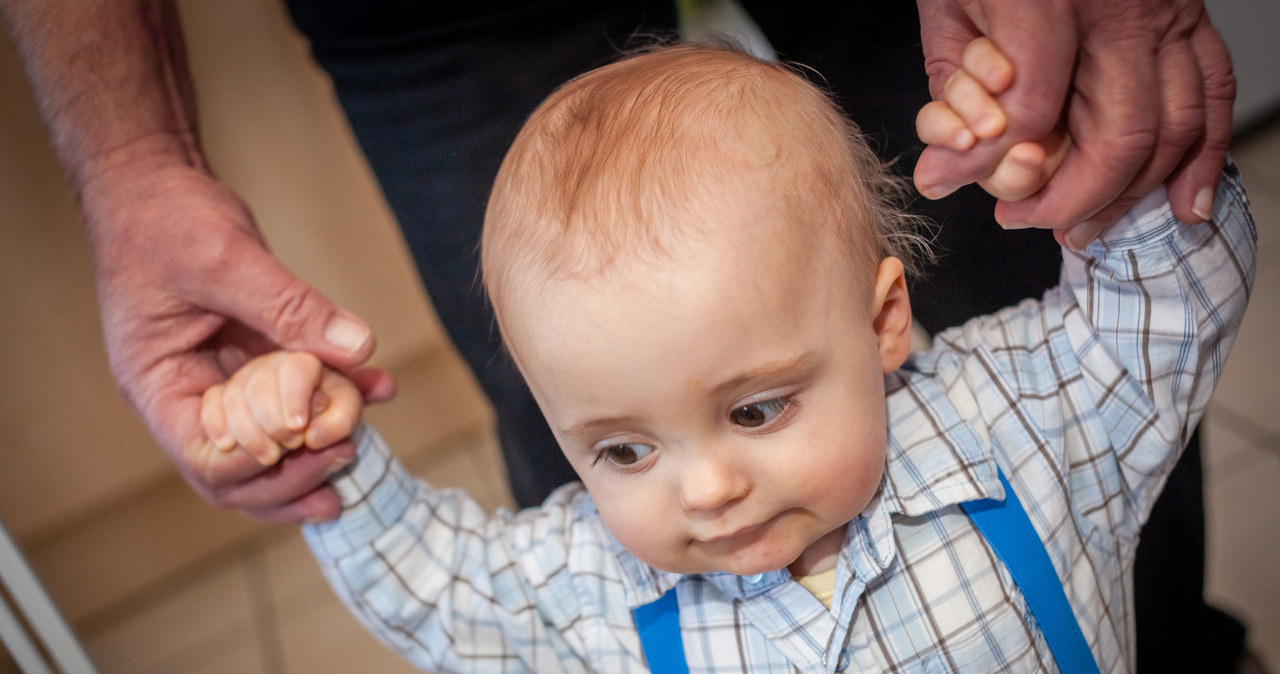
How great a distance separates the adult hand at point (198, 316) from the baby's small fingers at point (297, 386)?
0.06 feet

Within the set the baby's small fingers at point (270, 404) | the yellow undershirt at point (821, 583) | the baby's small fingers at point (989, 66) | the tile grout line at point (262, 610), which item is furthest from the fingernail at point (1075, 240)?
the tile grout line at point (262, 610)

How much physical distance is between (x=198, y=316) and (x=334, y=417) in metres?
0.14

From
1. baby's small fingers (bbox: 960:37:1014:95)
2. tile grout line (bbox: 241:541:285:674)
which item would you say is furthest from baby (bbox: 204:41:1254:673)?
tile grout line (bbox: 241:541:285:674)

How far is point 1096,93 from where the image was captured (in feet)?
1.28

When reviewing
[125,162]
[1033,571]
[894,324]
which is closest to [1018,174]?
[894,324]

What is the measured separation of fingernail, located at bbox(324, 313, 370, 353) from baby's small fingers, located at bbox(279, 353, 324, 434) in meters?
0.02

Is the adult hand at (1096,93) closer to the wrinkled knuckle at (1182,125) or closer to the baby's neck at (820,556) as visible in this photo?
the wrinkled knuckle at (1182,125)

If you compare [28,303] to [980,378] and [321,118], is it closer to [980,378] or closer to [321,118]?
[321,118]

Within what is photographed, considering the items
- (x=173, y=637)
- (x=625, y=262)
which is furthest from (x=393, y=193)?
(x=173, y=637)

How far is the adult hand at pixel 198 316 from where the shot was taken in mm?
604

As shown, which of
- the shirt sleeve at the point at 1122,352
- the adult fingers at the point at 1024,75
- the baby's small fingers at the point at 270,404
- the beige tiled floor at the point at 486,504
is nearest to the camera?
the adult fingers at the point at 1024,75

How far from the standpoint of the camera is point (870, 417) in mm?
473

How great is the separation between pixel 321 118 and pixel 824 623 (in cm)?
100

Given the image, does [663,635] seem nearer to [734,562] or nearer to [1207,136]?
[734,562]
